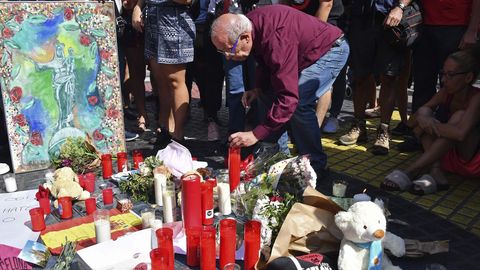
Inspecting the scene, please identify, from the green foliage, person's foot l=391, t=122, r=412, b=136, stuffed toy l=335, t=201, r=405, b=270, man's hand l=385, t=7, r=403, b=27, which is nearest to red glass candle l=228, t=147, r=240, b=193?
stuffed toy l=335, t=201, r=405, b=270

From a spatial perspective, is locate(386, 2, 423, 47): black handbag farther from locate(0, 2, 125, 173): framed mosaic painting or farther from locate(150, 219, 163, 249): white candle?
locate(150, 219, 163, 249): white candle

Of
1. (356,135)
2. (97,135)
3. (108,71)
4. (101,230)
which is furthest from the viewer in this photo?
(356,135)

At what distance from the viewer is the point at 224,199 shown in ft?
9.69

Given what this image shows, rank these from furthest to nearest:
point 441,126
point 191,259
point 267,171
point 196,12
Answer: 1. point 196,12
2. point 441,126
3. point 267,171
4. point 191,259

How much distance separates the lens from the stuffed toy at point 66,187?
3188 mm

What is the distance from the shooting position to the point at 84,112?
4164 millimetres

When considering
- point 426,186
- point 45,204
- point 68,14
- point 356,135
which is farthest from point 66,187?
point 356,135

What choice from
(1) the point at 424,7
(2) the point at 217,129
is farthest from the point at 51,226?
(1) the point at 424,7

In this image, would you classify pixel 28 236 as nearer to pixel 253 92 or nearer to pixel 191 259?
pixel 191 259

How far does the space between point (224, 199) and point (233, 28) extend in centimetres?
105

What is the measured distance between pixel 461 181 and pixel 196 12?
2.69m

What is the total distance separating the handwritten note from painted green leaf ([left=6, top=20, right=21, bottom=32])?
4.15 ft

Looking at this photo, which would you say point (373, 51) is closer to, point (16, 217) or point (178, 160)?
point (178, 160)

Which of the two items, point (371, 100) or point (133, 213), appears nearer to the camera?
point (133, 213)
